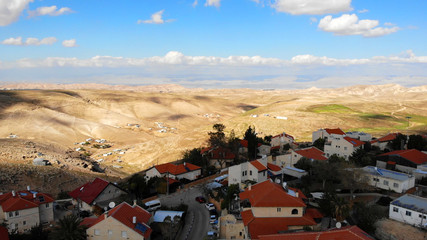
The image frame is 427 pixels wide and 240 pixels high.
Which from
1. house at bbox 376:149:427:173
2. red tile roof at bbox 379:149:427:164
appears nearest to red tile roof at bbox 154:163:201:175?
house at bbox 376:149:427:173

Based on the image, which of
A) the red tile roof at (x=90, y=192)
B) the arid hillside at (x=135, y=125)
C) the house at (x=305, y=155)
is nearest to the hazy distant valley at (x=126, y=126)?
the arid hillside at (x=135, y=125)

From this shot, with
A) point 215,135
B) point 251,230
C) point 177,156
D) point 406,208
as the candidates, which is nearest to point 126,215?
point 251,230

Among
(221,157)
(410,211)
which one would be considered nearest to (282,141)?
(221,157)

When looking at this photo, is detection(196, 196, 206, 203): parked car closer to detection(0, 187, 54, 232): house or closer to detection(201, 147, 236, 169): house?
detection(0, 187, 54, 232): house

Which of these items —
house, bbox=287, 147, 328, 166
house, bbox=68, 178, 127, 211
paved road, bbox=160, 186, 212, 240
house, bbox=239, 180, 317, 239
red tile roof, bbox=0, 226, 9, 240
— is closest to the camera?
red tile roof, bbox=0, 226, 9, 240

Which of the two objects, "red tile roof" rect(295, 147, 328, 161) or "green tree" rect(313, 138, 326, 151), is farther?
"green tree" rect(313, 138, 326, 151)

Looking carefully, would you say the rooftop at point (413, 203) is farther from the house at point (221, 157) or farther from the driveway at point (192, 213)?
the house at point (221, 157)
